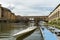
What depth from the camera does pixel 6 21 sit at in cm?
16275

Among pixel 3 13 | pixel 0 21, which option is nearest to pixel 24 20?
pixel 3 13

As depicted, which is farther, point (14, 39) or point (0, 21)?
point (0, 21)

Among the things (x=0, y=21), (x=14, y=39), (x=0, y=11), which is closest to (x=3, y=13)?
(x=0, y=11)

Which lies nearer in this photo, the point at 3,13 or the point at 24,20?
the point at 3,13

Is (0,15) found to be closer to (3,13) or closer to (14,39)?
(3,13)

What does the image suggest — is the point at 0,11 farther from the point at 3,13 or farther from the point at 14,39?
the point at 14,39

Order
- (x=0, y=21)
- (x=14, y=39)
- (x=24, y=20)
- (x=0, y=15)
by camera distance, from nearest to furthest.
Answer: (x=14, y=39) < (x=0, y=21) < (x=0, y=15) < (x=24, y=20)

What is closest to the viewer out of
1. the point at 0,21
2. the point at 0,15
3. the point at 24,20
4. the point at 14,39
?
the point at 14,39

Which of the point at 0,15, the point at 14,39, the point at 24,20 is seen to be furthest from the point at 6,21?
the point at 14,39

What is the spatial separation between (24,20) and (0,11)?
36590 mm

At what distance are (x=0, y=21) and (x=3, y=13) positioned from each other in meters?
21.8

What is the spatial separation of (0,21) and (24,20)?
47.1m

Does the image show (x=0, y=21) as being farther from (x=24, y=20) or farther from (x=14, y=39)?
(x=14, y=39)

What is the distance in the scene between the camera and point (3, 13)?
576 ft
